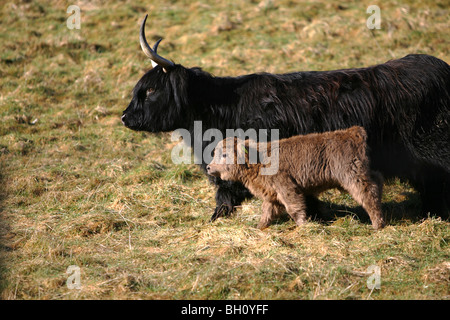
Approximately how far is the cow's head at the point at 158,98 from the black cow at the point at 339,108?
1cm

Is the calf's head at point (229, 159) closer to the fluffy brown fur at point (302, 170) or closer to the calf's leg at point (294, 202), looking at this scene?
the fluffy brown fur at point (302, 170)

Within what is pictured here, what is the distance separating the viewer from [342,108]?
266 inches

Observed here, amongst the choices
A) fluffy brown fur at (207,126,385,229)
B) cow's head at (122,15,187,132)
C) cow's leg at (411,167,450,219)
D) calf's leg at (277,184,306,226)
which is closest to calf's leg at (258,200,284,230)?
fluffy brown fur at (207,126,385,229)

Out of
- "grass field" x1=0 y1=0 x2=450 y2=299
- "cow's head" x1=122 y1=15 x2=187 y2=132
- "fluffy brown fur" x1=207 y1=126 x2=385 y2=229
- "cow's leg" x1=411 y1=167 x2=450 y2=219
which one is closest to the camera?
"grass field" x1=0 y1=0 x2=450 y2=299

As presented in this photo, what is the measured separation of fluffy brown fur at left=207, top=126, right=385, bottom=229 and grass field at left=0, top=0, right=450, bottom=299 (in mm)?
328

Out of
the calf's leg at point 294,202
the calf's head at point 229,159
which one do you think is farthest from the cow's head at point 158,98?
the calf's leg at point 294,202

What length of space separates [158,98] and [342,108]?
7.99ft

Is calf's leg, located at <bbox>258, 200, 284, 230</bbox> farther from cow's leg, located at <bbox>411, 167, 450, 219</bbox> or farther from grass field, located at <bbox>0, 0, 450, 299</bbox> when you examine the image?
cow's leg, located at <bbox>411, 167, 450, 219</bbox>

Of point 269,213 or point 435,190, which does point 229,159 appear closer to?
point 269,213

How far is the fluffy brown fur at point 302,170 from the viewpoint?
607 centimetres

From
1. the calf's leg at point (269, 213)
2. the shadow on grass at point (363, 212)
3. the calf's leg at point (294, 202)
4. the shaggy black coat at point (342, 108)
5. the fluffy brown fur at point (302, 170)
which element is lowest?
the shadow on grass at point (363, 212)

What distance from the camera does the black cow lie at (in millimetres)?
6668

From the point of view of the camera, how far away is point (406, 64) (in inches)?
275
